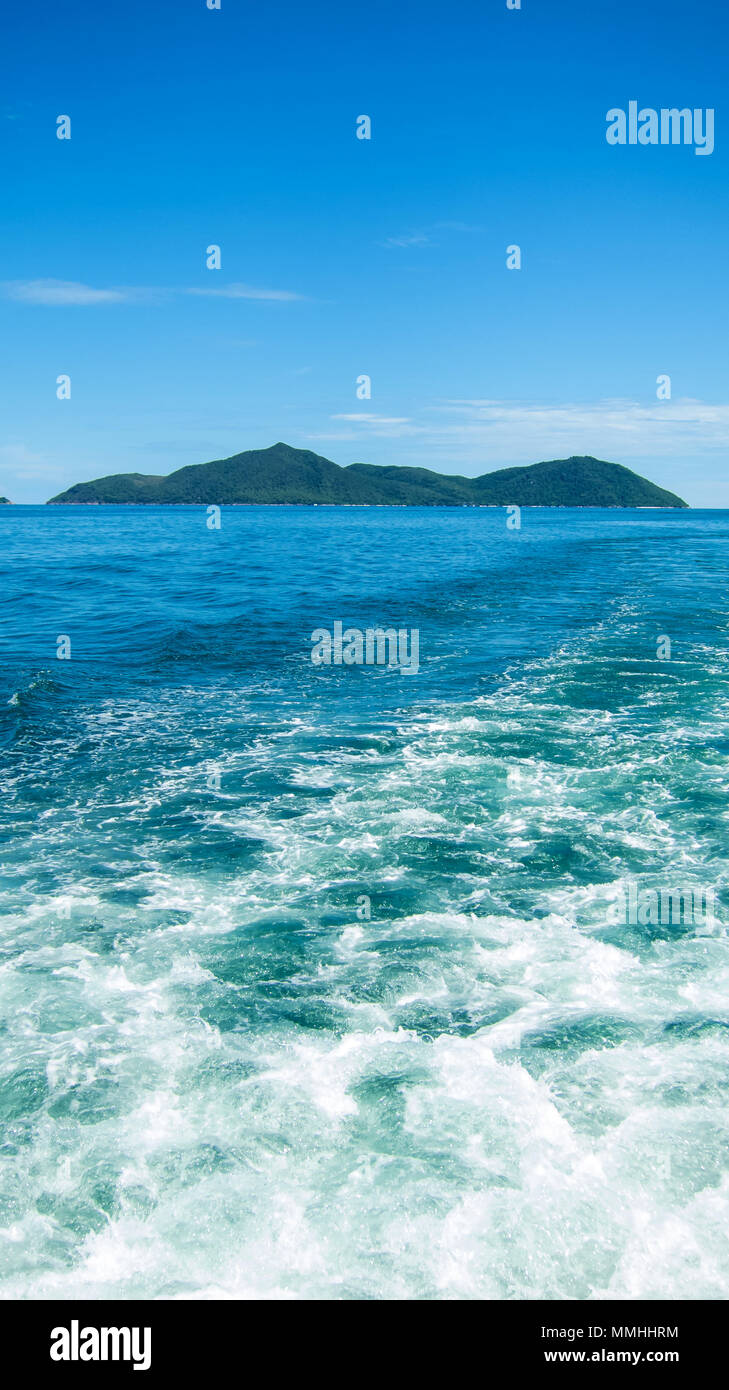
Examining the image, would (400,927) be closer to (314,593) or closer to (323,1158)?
(323,1158)

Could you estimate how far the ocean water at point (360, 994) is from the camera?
6707 mm

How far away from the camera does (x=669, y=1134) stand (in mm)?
7715

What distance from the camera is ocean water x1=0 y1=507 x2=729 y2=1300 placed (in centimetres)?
671

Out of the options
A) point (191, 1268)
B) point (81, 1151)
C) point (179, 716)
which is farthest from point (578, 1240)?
point (179, 716)

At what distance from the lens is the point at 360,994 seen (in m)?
10.0

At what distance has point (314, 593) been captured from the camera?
4450 cm

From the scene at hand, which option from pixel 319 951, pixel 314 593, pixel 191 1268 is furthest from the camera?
pixel 314 593
